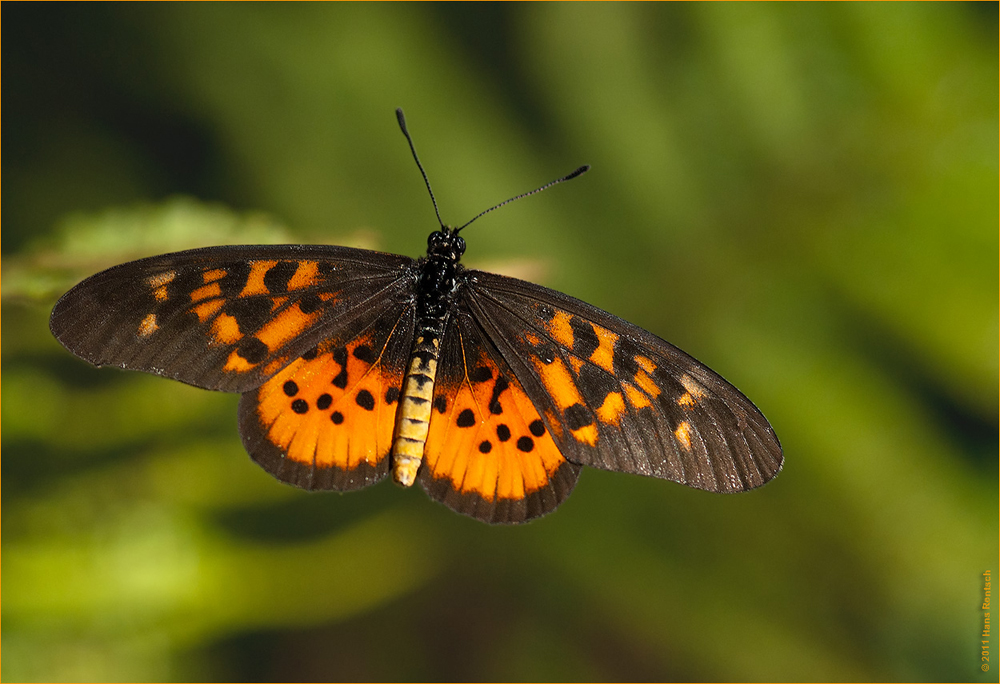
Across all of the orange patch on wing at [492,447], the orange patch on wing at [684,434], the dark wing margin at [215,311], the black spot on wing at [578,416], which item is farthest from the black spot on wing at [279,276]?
the orange patch on wing at [684,434]

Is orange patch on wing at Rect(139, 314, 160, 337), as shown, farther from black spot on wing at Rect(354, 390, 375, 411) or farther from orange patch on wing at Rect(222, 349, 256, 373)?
black spot on wing at Rect(354, 390, 375, 411)

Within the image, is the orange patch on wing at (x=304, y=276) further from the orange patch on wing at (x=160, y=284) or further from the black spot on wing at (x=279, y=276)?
the orange patch on wing at (x=160, y=284)

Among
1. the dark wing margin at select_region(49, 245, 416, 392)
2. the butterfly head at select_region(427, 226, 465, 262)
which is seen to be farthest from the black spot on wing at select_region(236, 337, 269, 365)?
the butterfly head at select_region(427, 226, 465, 262)

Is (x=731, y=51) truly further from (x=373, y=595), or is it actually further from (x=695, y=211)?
(x=373, y=595)

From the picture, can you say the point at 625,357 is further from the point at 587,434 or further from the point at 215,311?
the point at 215,311

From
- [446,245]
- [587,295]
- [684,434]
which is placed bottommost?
[684,434]

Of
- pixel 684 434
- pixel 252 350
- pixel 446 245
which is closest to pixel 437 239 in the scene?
pixel 446 245

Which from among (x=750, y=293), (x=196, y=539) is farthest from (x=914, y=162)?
(x=196, y=539)
